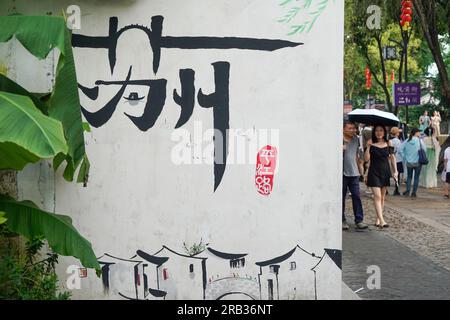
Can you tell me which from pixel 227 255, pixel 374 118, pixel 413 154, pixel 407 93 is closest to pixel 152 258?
pixel 227 255

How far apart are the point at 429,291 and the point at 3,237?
485cm

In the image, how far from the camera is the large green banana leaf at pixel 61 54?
183 inches

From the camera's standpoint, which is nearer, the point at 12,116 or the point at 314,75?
the point at 12,116

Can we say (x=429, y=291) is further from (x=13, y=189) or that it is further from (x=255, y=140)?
(x=13, y=189)

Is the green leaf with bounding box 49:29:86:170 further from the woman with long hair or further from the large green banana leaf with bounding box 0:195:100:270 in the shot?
the woman with long hair

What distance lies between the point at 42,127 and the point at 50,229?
3.64 feet

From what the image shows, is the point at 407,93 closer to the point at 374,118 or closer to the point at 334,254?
the point at 374,118

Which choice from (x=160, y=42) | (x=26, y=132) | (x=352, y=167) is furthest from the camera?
(x=352, y=167)

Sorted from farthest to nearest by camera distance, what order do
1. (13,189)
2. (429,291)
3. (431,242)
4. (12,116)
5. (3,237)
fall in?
(431,242), (429,291), (13,189), (3,237), (12,116)

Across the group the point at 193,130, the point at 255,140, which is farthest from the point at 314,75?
the point at 193,130

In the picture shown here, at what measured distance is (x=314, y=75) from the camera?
6.18 metres

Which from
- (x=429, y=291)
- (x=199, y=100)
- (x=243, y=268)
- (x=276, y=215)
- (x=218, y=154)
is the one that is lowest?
(x=429, y=291)

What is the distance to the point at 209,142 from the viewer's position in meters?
6.20

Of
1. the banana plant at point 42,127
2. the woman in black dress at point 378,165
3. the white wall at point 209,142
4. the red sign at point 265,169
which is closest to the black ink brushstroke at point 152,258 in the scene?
the white wall at point 209,142
